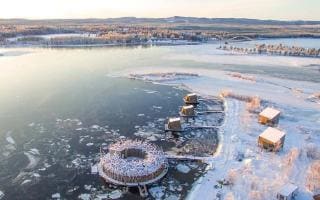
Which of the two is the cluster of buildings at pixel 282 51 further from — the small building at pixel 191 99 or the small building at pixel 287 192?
the small building at pixel 287 192

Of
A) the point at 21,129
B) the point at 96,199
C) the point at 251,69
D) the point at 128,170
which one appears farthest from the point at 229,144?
the point at 251,69

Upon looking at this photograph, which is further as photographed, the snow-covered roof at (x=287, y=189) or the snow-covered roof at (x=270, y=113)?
the snow-covered roof at (x=270, y=113)

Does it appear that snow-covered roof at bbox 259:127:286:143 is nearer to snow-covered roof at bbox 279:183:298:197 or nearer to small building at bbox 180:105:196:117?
snow-covered roof at bbox 279:183:298:197

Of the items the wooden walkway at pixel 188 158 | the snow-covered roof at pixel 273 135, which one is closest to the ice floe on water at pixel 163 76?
the snow-covered roof at pixel 273 135

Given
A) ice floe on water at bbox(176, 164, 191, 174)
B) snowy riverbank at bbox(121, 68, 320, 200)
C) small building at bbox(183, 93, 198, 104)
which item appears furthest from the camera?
small building at bbox(183, 93, 198, 104)

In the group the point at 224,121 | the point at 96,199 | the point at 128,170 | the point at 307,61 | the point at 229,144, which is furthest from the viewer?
the point at 307,61

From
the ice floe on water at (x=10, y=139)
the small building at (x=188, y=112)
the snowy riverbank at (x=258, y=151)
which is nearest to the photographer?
the snowy riverbank at (x=258, y=151)

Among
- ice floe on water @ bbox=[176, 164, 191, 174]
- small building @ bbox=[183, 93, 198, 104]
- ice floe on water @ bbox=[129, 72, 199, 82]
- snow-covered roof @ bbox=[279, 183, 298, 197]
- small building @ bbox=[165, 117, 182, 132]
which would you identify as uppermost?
ice floe on water @ bbox=[129, 72, 199, 82]

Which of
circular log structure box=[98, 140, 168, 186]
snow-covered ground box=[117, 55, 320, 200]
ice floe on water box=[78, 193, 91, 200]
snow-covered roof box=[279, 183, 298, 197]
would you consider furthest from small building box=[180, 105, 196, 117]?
ice floe on water box=[78, 193, 91, 200]

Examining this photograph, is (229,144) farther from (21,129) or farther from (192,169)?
(21,129)
